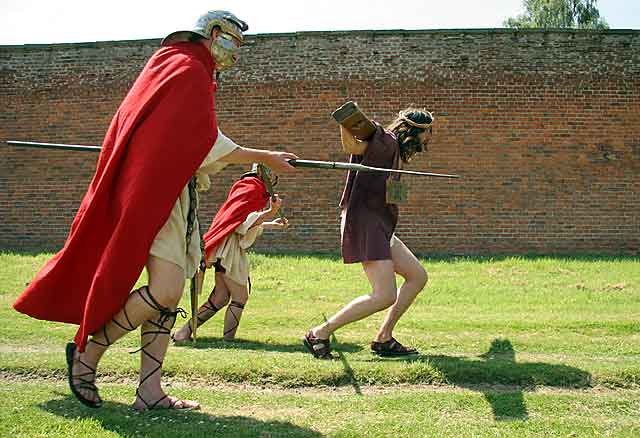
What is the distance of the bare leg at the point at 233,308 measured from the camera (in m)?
6.42

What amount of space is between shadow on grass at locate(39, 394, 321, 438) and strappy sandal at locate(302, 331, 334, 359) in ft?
5.04

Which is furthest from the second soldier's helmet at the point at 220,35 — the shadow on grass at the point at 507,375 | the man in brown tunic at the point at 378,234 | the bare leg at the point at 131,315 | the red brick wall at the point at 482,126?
the red brick wall at the point at 482,126

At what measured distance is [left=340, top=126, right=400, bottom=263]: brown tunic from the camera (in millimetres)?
5246

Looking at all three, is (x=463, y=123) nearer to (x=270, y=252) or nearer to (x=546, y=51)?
(x=546, y=51)

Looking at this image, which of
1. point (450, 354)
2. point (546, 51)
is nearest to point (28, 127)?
point (546, 51)

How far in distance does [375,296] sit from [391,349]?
2.05 feet

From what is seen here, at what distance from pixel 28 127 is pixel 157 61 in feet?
35.6

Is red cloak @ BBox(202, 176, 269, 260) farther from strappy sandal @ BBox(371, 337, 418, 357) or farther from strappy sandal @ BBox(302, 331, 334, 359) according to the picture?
strappy sandal @ BBox(371, 337, 418, 357)

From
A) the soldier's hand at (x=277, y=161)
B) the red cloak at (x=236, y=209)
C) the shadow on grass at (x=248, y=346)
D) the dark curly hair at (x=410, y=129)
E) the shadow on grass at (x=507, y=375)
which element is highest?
the dark curly hair at (x=410, y=129)

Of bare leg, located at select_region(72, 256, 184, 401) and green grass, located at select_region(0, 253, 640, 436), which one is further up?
bare leg, located at select_region(72, 256, 184, 401)

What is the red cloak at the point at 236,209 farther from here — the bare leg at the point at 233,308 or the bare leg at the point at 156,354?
the bare leg at the point at 156,354

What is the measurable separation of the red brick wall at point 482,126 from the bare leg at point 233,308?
6.25 meters

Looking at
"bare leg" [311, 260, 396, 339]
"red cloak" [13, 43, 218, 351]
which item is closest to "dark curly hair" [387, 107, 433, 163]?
"bare leg" [311, 260, 396, 339]

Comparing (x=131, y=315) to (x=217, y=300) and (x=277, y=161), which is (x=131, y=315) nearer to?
(x=277, y=161)
